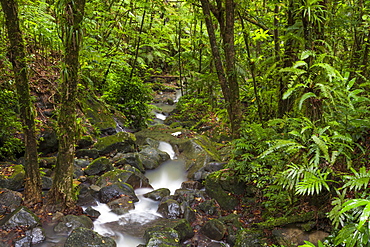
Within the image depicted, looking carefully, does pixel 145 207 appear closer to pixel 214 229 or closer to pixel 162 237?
pixel 162 237

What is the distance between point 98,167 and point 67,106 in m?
2.53

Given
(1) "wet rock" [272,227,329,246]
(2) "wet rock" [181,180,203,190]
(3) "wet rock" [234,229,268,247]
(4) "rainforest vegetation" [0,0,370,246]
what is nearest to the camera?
(4) "rainforest vegetation" [0,0,370,246]

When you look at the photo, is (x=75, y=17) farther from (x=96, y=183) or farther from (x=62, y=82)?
(x=96, y=183)

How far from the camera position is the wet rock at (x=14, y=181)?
16.7 feet

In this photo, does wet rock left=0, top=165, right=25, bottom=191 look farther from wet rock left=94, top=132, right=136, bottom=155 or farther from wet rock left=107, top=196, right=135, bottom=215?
wet rock left=94, top=132, right=136, bottom=155

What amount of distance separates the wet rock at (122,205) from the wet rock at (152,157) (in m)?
1.72

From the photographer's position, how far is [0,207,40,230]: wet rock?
13.5 feet

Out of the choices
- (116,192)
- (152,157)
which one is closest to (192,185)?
(116,192)

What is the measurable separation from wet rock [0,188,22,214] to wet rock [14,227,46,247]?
699mm

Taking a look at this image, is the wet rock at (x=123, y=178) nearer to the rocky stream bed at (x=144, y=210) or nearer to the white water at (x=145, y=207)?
the rocky stream bed at (x=144, y=210)

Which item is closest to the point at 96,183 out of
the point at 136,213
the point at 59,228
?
the point at 136,213

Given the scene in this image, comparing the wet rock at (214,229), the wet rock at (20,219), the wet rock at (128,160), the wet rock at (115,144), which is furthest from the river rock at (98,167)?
the wet rock at (214,229)

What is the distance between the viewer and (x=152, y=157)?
25.1ft

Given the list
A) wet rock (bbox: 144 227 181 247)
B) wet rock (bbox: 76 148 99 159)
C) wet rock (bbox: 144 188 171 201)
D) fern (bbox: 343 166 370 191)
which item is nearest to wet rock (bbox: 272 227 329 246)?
fern (bbox: 343 166 370 191)
